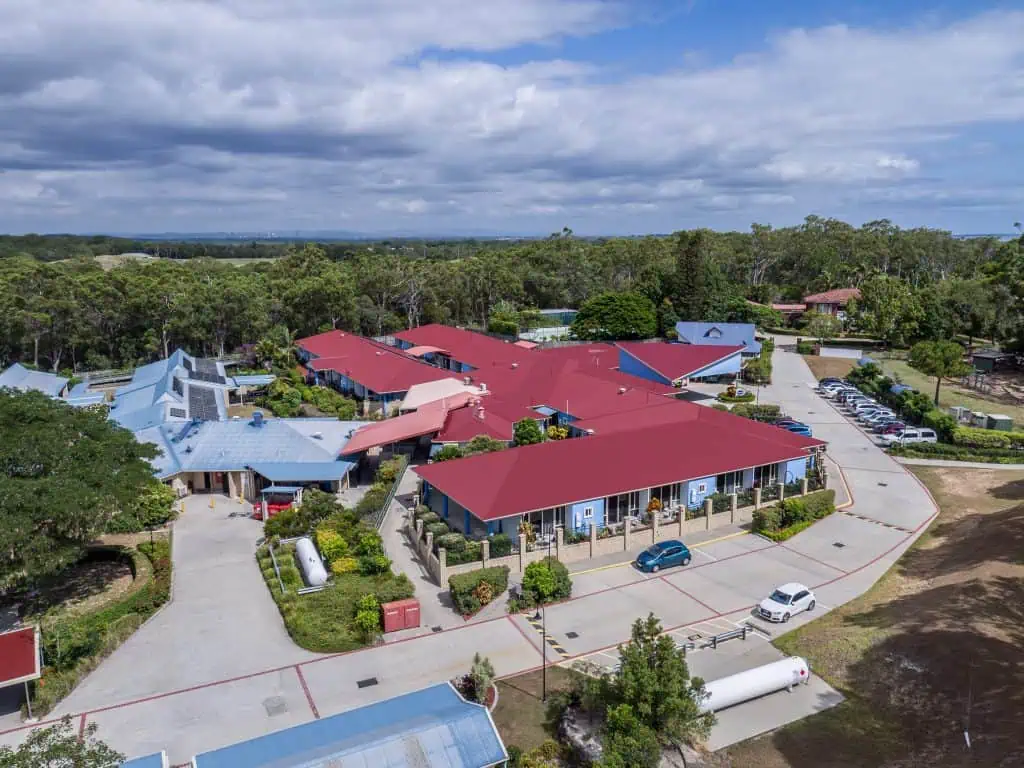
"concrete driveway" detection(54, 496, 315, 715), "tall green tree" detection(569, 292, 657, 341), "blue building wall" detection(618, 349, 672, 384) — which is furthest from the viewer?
"tall green tree" detection(569, 292, 657, 341)

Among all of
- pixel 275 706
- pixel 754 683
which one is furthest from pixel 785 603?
pixel 275 706

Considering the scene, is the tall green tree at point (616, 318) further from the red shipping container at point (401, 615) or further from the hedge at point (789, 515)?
the red shipping container at point (401, 615)

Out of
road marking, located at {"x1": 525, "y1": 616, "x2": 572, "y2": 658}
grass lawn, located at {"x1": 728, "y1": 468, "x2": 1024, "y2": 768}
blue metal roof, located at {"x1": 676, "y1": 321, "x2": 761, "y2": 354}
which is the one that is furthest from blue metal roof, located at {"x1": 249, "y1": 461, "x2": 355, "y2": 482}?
blue metal roof, located at {"x1": 676, "y1": 321, "x2": 761, "y2": 354}

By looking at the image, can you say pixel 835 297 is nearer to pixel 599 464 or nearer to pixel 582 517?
pixel 599 464

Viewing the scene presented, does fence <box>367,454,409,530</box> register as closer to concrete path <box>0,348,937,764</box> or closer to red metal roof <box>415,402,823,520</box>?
concrete path <box>0,348,937,764</box>

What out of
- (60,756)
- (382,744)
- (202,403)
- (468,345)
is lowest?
(382,744)

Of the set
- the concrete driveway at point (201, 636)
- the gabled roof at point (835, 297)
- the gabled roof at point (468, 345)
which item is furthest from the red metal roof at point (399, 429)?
the gabled roof at point (835, 297)
